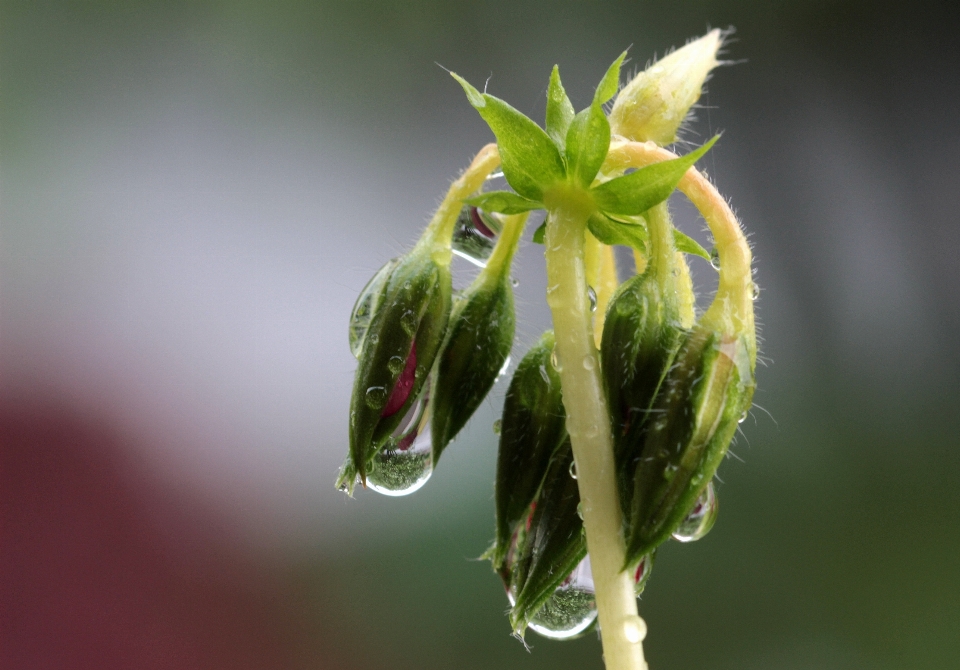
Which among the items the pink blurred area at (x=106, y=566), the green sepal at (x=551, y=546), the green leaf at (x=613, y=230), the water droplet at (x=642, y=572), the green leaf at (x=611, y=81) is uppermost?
the green leaf at (x=611, y=81)

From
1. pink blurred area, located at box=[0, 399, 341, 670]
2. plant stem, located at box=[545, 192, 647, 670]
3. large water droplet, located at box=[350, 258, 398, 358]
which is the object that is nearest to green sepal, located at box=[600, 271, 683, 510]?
plant stem, located at box=[545, 192, 647, 670]

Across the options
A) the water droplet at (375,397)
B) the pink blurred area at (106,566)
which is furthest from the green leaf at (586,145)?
the pink blurred area at (106,566)

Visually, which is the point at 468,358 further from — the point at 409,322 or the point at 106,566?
the point at 106,566

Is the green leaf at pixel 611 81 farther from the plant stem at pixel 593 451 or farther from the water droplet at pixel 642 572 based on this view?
the water droplet at pixel 642 572

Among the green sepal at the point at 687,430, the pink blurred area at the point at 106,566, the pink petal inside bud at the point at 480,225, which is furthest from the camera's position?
the pink blurred area at the point at 106,566

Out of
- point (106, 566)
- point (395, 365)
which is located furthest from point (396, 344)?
point (106, 566)

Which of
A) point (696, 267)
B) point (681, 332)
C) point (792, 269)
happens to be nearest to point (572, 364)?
point (681, 332)

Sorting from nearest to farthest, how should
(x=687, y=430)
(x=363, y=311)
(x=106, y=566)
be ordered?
(x=687, y=430) < (x=363, y=311) < (x=106, y=566)

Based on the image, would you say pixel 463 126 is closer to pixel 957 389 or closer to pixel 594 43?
pixel 594 43
